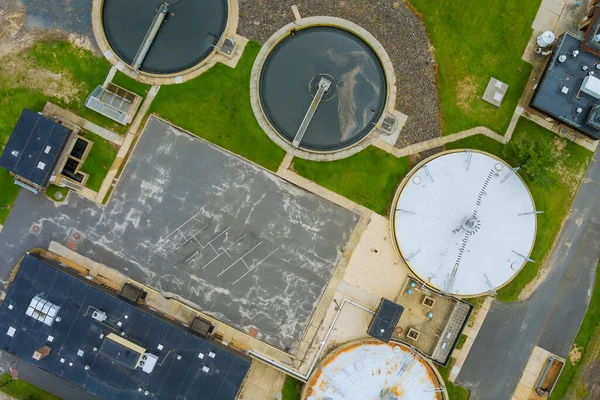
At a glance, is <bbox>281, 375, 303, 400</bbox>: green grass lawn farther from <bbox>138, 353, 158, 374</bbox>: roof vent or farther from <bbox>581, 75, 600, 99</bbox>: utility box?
<bbox>581, 75, 600, 99</bbox>: utility box

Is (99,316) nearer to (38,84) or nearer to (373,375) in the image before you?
(38,84)

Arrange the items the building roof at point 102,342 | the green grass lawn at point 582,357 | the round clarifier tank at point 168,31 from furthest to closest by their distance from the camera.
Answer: the green grass lawn at point 582,357 → the round clarifier tank at point 168,31 → the building roof at point 102,342

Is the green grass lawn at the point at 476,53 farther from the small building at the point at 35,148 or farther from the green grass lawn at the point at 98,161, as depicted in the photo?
the small building at the point at 35,148

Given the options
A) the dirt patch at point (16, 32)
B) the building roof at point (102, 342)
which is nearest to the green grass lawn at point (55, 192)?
the building roof at point (102, 342)

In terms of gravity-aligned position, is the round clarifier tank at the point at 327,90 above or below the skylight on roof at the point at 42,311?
above

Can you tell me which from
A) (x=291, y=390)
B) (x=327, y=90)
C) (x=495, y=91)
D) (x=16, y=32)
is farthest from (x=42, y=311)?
(x=495, y=91)

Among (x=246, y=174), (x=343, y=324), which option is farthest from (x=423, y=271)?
(x=246, y=174)

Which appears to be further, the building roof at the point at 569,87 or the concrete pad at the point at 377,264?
the concrete pad at the point at 377,264
